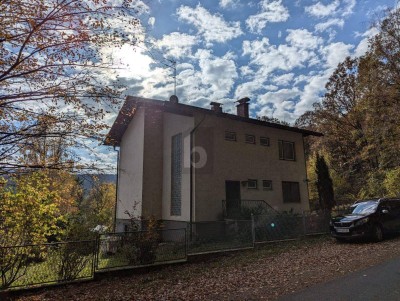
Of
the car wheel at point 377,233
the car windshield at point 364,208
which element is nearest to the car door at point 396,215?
the car windshield at point 364,208

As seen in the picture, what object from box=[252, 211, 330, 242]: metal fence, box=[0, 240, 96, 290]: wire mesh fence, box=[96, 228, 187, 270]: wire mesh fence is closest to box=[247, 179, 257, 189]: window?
box=[252, 211, 330, 242]: metal fence

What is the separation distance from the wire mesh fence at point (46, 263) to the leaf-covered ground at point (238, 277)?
333mm

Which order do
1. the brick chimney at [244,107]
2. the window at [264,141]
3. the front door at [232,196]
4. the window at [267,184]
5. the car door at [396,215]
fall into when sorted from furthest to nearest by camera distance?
1. the brick chimney at [244,107]
2. the window at [264,141]
3. the window at [267,184]
4. the front door at [232,196]
5. the car door at [396,215]

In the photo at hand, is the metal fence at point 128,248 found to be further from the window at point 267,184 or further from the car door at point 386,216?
the window at point 267,184

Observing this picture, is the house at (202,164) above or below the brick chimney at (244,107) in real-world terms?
below

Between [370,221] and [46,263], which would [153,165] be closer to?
[46,263]

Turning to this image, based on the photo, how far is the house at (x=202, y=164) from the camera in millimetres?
15188

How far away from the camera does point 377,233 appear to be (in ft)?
40.7

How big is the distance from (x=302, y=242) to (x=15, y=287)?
10673mm

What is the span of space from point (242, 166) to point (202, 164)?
273 centimetres

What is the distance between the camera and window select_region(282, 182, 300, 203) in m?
18.7

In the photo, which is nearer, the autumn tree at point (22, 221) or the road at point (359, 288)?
the road at point (359, 288)

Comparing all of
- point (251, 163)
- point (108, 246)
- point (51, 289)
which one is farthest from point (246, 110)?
point (51, 289)

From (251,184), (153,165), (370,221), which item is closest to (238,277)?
(370,221)
